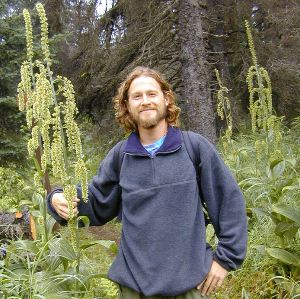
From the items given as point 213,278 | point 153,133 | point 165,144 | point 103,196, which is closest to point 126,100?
point 153,133

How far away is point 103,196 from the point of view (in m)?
2.91

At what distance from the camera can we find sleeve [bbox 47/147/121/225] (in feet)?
9.39

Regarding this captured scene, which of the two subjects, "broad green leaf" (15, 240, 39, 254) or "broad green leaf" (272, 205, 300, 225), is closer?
"broad green leaf" (15, 240, 39, 254)

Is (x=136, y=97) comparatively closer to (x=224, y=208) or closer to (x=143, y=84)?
(x=143, y=84)

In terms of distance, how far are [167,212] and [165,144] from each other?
39 centimetres

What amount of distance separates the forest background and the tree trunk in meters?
0.02

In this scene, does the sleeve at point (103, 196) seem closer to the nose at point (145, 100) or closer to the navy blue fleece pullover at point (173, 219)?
the navy blue fleece pullover at point (173, 219)

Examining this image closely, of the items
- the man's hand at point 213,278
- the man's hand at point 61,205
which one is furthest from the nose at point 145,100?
the man's hand at point 213,278

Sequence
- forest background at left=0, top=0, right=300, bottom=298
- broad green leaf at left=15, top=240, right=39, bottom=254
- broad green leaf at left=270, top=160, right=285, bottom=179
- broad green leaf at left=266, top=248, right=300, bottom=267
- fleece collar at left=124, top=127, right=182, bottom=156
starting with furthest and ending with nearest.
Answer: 1. forest background at left=0, top=0, right=300, bottom=298
2. broad green leaf at left=270, top=160, right=285, bottom=179
3. broad green leaf at left=266, top=248, right=300, bottom=267
4. broad green leaf at left=15, top=240, right=39, bottom=254
5. fleece collar at left=124, top=127, right=182, bottom=156

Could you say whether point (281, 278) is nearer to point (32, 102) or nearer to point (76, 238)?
point (76, 238)

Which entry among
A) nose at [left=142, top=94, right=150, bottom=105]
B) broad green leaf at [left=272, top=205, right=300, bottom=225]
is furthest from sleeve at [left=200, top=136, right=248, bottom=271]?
broad green leaf at [left=272, top=205, right=300, bottom=225]

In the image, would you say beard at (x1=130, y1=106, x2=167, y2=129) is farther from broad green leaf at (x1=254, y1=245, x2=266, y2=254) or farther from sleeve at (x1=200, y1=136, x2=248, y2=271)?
broad green leaf at (x1=254, y1=245, x2=266, y2=254)

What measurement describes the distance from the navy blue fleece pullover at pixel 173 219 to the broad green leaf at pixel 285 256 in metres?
1.34

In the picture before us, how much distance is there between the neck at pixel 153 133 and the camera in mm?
2732
